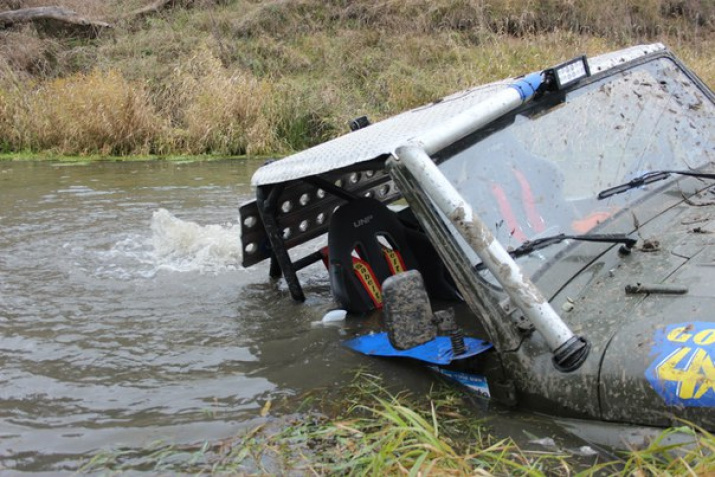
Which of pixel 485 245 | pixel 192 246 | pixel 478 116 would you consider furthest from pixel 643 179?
pixel 192 246

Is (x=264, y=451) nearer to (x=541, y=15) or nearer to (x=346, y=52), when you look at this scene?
(x=346, y=52)

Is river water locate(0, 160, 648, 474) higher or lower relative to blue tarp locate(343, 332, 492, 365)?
lower

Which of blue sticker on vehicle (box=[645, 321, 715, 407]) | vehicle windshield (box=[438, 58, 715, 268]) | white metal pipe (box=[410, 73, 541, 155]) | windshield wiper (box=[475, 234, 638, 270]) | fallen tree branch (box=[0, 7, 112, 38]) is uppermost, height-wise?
fallen tree branch (box=[0, 7, 112, 38])

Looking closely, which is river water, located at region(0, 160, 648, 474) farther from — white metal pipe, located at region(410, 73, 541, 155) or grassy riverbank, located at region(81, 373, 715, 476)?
white metal pipe, located at region(410, 73, 541, 155)

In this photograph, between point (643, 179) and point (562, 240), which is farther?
point (643, 179)

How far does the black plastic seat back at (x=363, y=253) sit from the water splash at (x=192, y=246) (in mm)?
2111

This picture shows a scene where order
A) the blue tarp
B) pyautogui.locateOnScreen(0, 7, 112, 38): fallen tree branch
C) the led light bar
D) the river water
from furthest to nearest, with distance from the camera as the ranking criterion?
1. pyautogui.locateOnScreen(0, 7, 112, 38): fallen tree branch
2. the river water
3. the led light bar
4. the blue tarp

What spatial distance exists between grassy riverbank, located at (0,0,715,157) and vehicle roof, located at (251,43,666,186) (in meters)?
→ 10.1

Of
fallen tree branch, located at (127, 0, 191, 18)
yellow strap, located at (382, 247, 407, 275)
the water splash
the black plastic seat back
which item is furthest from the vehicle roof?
fallen tree branch, located at (127, 0, 191, 18)

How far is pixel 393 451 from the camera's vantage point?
→ 2881mm

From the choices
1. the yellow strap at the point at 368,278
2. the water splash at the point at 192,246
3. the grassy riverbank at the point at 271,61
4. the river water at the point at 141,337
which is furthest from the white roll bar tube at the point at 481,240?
the grassy riverbank at the point at 271,61

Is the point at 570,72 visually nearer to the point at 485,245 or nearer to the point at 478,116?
the point at 478,116

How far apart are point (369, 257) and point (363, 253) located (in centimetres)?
4

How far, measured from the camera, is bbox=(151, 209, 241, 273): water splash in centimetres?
662
